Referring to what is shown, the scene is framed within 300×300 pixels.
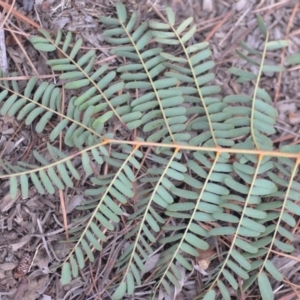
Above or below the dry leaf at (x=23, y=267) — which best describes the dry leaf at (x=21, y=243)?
above

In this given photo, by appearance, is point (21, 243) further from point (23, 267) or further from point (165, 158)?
point (165, 158)

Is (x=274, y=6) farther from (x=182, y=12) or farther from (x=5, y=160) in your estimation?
(x=5, y=160)

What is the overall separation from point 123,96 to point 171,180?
0.26m

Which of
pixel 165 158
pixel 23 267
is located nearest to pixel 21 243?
pixel 23 267

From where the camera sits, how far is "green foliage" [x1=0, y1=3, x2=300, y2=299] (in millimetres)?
1361

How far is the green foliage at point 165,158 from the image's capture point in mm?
1361

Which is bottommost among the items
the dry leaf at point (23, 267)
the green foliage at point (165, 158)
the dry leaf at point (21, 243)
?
the dry leaf at point (23, 267)

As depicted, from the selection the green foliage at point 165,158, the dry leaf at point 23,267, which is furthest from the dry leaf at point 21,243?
the green foliage at point 165,158

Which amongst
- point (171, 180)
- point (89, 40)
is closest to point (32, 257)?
point (171, 180)

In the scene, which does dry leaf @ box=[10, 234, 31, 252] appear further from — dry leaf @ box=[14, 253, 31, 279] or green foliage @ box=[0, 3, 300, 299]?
green foliage @ box=[0, 3, 300, 299]

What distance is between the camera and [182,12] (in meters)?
1.45

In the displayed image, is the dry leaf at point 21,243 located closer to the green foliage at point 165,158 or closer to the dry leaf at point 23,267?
the dry leaf at point 23,267

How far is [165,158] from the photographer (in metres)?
1.42

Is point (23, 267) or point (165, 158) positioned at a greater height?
point (165, 158)
